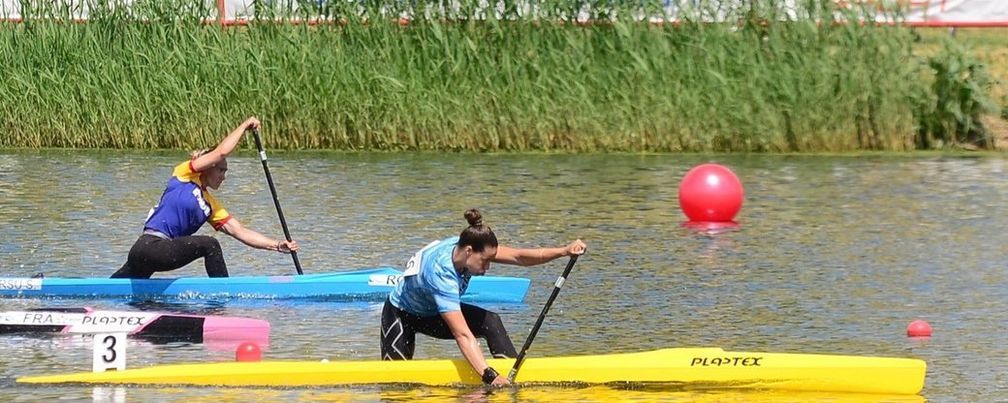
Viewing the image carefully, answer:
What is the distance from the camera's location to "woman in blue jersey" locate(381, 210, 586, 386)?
32.6 ft

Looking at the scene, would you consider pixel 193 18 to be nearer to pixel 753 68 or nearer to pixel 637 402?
pixel 753 68

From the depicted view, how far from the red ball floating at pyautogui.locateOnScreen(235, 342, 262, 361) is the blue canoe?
2478mm

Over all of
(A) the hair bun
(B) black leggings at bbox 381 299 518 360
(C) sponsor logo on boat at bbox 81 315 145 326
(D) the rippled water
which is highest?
(A) the hair bun

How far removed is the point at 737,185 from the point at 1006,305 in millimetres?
4902

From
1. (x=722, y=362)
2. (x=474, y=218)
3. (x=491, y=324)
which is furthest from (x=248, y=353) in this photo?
(x=722, y=362)

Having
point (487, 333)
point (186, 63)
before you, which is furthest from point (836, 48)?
point (487, 333)

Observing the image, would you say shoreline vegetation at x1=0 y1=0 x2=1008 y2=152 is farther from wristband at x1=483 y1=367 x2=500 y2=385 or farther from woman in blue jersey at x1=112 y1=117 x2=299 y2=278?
wristband at x1=483 y1=367 x2=500 y2=385

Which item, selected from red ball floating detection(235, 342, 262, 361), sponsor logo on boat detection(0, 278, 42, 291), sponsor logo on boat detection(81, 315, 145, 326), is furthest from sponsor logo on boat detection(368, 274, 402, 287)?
red ball floating detection(235, 342, 262, 361)

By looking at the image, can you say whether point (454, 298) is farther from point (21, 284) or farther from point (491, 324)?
point (21, 284)

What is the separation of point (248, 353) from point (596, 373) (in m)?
2.14

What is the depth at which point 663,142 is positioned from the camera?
23.5 metres

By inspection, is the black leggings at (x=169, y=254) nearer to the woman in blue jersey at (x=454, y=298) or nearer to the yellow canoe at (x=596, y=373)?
the yellow canoe at (x=596, y=373)

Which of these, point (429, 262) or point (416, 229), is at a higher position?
point (429, 262)

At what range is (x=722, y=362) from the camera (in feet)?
34.6
